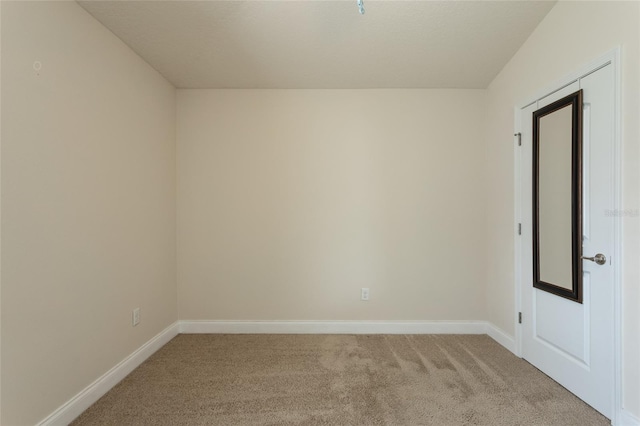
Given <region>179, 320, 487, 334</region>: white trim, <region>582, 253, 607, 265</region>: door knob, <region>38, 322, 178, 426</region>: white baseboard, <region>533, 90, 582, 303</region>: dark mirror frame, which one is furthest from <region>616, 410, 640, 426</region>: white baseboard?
<region>38, 322, 178, 426</region>: white baseboard

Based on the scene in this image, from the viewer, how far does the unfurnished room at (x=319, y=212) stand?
1.55m

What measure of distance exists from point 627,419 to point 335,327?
6.60 feet

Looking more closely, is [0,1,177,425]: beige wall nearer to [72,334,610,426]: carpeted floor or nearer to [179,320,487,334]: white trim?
[72,334,610,426]: carpeted floor

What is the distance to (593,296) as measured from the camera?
5.66 ft

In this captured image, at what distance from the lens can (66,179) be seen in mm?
1660

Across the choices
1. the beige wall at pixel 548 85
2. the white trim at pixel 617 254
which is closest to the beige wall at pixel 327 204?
the beige wall at pixel 548 85

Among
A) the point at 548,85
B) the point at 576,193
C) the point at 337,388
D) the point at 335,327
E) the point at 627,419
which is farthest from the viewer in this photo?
the point at 335,327

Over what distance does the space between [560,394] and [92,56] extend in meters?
3.83

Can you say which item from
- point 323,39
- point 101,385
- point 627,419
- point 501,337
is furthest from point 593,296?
point 101,385

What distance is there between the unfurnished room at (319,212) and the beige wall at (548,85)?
0.02m

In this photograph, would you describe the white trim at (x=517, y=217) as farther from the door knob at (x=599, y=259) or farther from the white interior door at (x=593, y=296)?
the door knob at (x=599, y=259)

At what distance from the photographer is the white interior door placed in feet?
5.33

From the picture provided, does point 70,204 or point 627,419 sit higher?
point 70,204

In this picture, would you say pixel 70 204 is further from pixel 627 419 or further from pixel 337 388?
pixel 627 419
